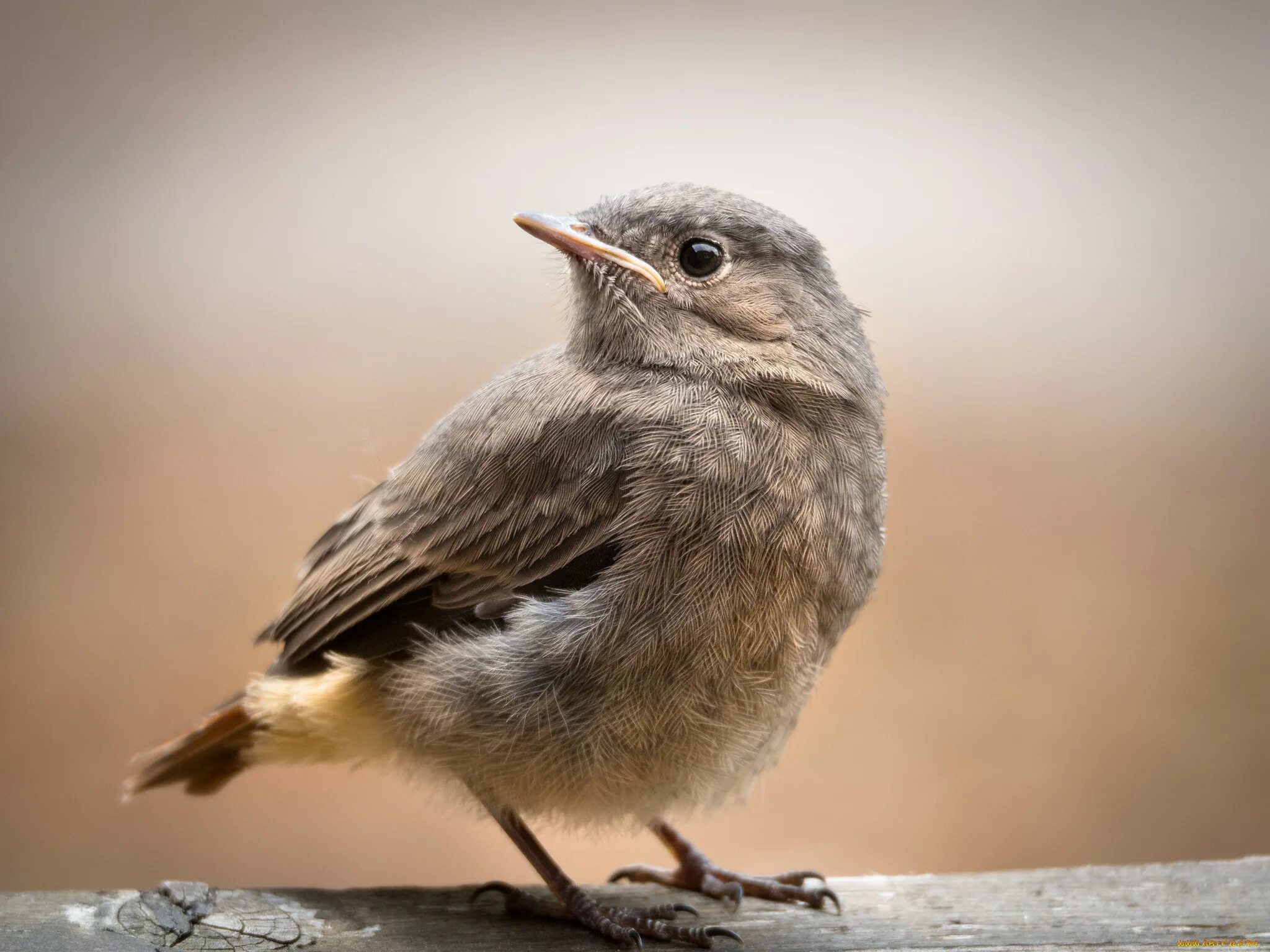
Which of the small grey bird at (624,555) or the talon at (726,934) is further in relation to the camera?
the talon at (726,934)

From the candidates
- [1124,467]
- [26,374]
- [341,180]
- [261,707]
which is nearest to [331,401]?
[341,180]

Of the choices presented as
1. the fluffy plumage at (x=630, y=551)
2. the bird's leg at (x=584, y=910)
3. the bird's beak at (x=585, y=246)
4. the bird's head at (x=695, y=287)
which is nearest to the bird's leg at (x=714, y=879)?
the bird's leg at (x=584, y=910)

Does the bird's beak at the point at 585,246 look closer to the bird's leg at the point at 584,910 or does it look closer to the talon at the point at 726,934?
the bird's leg at the point at 584,910

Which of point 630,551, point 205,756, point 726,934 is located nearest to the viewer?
point 630,551

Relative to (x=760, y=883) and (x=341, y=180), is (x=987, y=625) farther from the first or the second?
(x=341, y=180)

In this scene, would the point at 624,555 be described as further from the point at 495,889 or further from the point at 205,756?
the point at 205,756

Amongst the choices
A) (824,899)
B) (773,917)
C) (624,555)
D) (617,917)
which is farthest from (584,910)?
(624,555)

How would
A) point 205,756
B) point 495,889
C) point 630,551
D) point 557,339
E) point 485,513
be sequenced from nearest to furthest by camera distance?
point 630,551, point 485,513, point 495,889, point 205,756, point 557,339
